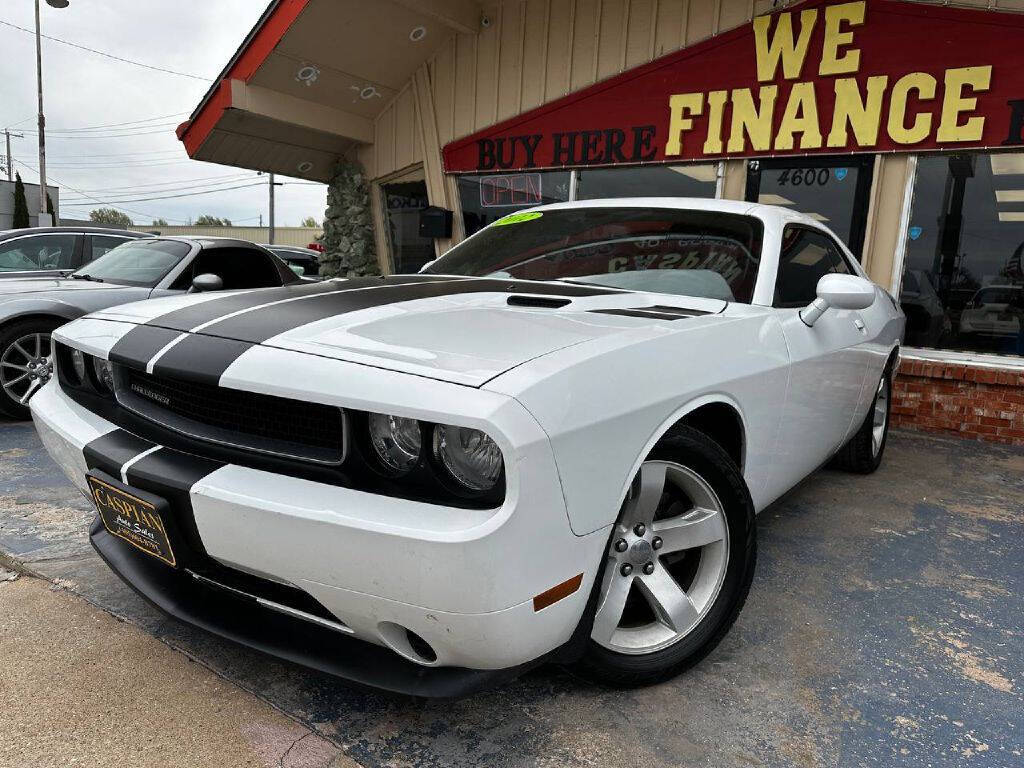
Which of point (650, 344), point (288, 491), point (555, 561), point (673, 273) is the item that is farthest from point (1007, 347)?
point (288, 491)

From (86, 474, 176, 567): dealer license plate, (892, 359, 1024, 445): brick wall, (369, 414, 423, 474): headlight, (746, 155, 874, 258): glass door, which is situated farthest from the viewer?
(746, 155, 874, 258): glass door

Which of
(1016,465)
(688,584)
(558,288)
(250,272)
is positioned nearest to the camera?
(688,584)

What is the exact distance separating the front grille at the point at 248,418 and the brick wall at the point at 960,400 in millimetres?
5156

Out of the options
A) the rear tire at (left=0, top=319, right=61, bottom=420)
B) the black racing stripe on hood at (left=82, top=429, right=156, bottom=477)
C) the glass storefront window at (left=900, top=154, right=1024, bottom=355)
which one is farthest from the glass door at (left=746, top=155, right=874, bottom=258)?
the rear tire at (left=0, top=319, right=61, bottom=420)

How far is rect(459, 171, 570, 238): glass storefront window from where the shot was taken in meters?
7.31

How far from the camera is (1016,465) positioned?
4.50 m

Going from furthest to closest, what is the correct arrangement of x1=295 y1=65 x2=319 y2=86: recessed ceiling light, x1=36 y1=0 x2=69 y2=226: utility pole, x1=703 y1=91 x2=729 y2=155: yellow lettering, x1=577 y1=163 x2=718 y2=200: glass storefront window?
x1=36 y1=0 x2=69 y2=226: utility pole, x1=295 y1=65 x2=319 y2=86: recessed ceiling light, x1=577 y1=163 x2=718 y2=200: glass storefront window, x1=703 y1=91 x2=729 y2=155: yellow lettering

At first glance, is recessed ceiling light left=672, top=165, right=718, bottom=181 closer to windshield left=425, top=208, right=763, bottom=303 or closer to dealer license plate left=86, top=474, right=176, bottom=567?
windshield left=425, top=208, right=763, bottom=303

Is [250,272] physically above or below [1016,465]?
above

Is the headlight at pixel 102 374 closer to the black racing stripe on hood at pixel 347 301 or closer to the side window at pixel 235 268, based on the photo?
the black racing stripe on hood at pixel 347 301

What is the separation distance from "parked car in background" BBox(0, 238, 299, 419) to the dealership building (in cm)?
276

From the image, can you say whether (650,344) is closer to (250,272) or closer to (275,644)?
(275,644)

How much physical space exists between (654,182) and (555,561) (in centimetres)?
578

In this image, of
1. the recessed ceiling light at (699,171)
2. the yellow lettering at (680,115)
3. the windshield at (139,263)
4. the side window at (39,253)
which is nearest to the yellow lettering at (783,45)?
the yellow lettering at (680,115)
